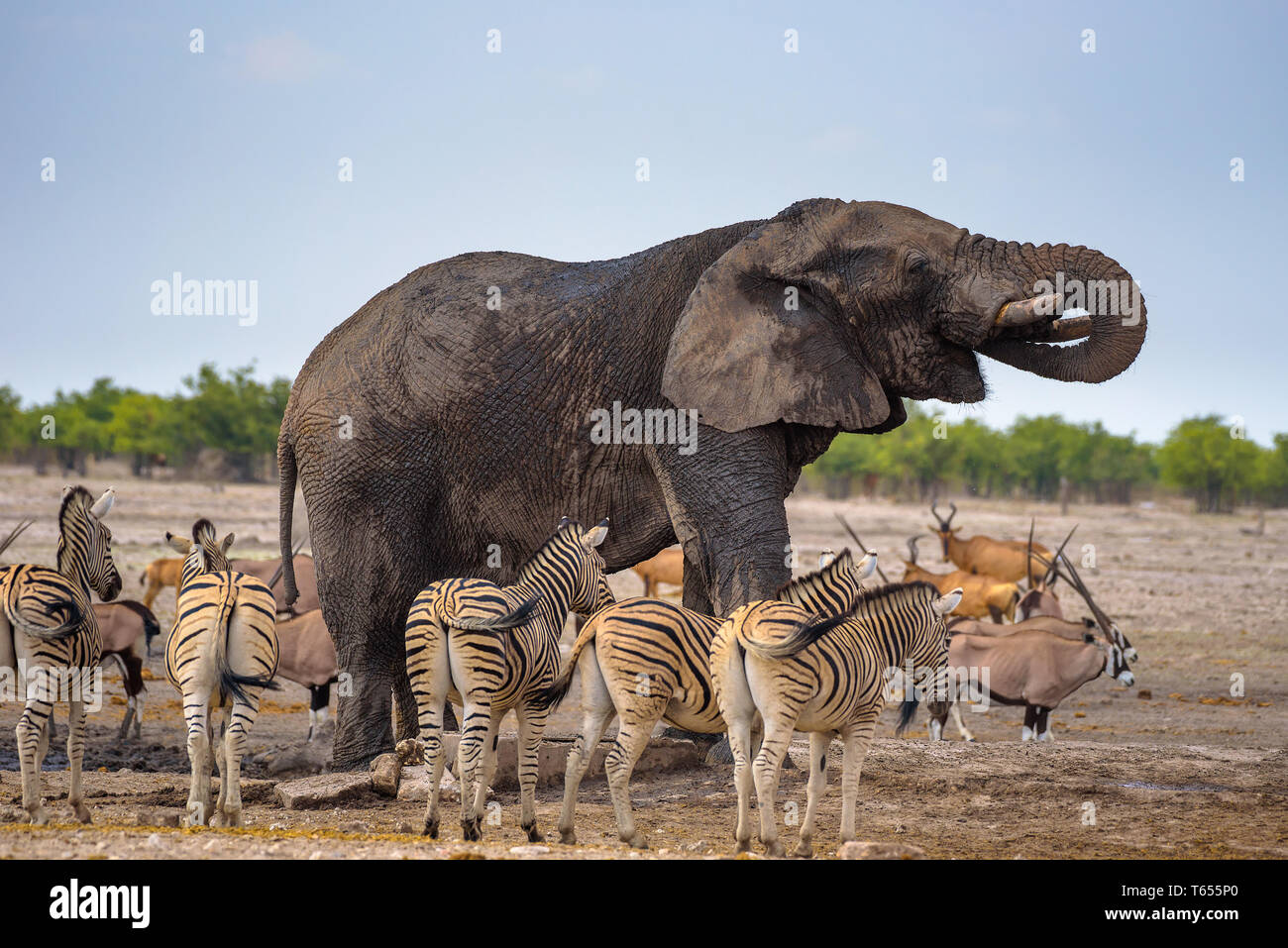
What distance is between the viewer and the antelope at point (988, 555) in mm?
21422

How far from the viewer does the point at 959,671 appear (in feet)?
40.5

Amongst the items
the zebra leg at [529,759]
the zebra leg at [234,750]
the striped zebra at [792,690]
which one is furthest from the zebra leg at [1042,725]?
the zebra leg at [234,750]

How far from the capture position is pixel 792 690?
661cm

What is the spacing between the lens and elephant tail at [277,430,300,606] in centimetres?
1009

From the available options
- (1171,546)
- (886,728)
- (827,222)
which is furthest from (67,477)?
(827,222)

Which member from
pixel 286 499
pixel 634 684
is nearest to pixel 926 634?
pixel 634 684

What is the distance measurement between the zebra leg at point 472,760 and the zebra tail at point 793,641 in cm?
145

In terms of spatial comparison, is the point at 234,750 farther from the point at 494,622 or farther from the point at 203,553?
the point at 203,553

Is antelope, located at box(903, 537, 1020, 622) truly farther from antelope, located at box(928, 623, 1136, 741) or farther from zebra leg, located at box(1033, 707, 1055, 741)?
zebra leg, located at box(1033, 707, 1055, 741)

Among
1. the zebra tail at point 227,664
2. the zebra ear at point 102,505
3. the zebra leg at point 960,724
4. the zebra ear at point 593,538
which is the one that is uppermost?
the zebra ear at point 102,505

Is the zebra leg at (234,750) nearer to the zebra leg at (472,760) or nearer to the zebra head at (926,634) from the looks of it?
the zebra leg at (472,760)

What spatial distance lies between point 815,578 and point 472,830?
7.62ft

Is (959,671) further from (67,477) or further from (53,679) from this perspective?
(67,477)

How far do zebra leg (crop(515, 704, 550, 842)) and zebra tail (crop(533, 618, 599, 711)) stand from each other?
60 mm
